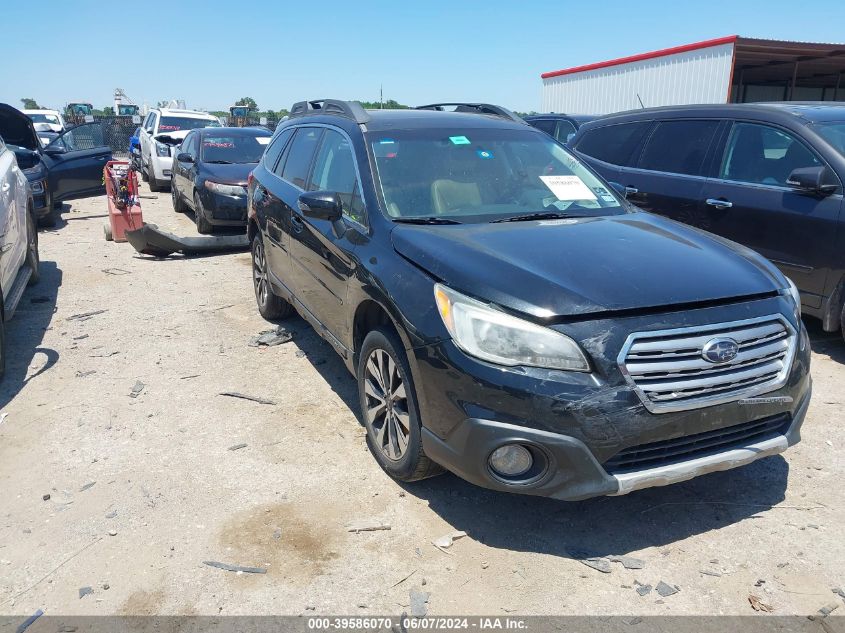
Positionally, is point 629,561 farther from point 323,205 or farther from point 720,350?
point 323,205

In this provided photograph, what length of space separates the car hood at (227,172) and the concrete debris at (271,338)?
15.0 ft

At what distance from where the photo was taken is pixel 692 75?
68.1 ft

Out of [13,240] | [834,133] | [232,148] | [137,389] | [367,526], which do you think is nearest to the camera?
[367,526]

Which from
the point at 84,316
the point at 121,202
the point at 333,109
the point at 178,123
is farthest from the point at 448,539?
the point at 178,123

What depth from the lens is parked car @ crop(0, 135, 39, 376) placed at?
5.29 meters

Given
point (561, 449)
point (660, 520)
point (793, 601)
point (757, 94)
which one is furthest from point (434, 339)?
point (757, 94)

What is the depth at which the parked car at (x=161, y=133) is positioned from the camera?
49.8ft

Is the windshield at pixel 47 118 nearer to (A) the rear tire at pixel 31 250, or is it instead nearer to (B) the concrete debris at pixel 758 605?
(A) the rear tire at pixel 31 250

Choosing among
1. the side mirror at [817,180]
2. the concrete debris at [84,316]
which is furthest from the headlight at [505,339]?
the concrete debris at [84,316]

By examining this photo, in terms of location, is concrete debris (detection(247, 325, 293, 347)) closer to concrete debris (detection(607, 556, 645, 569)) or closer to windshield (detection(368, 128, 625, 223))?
windshield (detection(368, 128, 625, 223))

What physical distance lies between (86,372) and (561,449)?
12.9 ft

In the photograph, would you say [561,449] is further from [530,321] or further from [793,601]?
[793,601]

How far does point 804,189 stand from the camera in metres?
5.08

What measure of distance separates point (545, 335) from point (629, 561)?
1.07m
